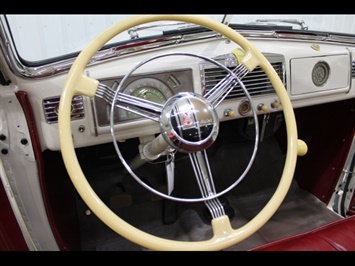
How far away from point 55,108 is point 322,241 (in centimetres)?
100

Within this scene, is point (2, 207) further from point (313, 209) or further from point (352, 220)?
point (313, 209)

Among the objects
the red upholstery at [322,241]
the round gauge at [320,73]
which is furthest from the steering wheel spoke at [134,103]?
the round gauge at [320,73]

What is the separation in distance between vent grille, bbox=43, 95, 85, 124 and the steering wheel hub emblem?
377 millimetres

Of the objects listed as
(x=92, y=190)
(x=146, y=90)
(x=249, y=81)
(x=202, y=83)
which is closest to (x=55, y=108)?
(x=146, y=90)

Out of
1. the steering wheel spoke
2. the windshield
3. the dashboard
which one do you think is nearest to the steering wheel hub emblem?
the steering wheel spoke

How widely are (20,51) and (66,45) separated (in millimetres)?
559

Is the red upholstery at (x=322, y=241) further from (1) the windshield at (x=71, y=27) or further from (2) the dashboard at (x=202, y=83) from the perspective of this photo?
(1) the windshield at (x=71, y=27)

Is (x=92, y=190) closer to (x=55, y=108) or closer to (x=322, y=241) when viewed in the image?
(x=55, y=108)

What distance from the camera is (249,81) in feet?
4.02

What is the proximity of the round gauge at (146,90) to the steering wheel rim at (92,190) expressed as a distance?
27 cm

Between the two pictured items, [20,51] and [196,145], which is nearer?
[196,145]

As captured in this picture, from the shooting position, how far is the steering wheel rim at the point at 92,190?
694 mm

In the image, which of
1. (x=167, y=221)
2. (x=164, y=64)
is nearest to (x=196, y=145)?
(x=164, y=64)

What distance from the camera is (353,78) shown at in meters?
1.51
